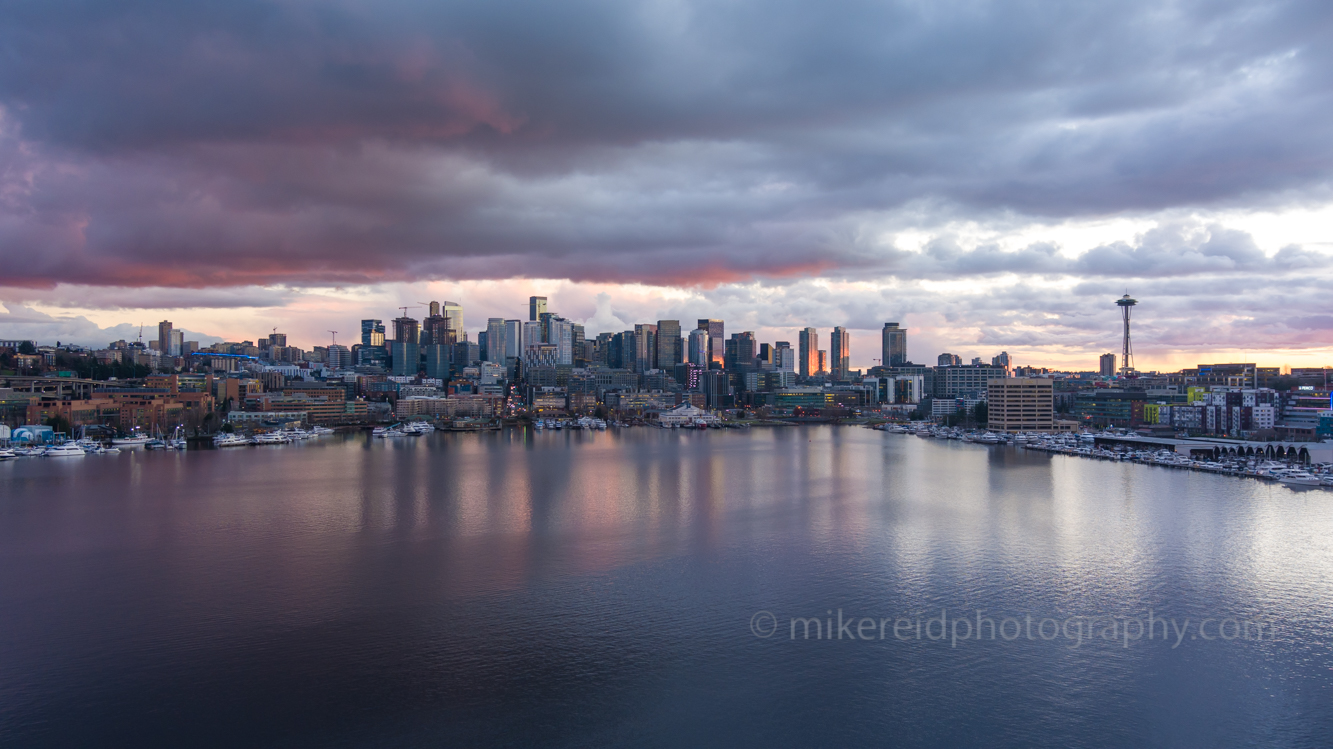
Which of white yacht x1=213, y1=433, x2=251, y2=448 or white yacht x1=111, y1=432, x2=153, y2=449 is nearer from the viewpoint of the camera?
white yacht x1=111, y1=432, x2=153, y2=449

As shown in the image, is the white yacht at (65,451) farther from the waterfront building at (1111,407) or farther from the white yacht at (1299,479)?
the waterfront building at (1111,407)

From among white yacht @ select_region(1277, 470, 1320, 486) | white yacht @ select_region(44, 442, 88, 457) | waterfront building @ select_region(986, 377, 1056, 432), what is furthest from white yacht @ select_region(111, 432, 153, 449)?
waterfront building @ select_region(986, 377, 1056, 432)

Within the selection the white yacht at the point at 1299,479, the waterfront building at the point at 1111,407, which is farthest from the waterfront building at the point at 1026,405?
the white yacht at the point at 1299,479

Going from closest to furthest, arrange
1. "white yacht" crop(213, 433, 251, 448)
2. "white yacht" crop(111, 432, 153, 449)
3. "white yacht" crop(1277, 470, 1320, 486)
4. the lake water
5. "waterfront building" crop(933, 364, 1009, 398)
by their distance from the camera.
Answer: the lake water
"white yacht" crop(1277, 470, 1320, 486)
"white yacht" crop(111, 432, 153, 449)
"white yacht" crop(213, 433, 251, 448)
"waterfront building" crop(933, 364, 1009, 398)

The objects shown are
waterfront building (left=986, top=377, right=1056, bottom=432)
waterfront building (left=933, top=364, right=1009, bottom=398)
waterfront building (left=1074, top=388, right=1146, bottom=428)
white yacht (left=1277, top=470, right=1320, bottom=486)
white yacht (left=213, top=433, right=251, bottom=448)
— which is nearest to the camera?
white yacht (left=1277, top=470, right=1320, bottom=486)

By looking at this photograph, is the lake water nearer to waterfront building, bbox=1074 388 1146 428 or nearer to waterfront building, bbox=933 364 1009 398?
waterfront building, bbox=1074 388 1146 428

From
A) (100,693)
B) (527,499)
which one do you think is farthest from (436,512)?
(100,693)

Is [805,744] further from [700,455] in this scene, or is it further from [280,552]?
[700,455]

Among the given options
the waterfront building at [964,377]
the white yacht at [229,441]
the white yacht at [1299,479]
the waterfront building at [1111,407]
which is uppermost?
the waterfront building at [964,377]
